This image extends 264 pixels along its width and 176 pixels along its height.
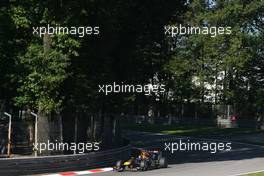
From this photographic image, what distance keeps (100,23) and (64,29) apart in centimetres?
213

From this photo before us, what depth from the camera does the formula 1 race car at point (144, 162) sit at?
21266mm

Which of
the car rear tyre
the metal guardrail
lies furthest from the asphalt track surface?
the metal guardrail

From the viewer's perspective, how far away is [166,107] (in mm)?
68312

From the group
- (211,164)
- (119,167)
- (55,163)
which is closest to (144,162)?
(119,167)

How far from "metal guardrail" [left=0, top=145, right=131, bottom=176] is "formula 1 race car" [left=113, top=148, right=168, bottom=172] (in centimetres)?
103

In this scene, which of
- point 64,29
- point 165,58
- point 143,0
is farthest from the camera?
point 165,58

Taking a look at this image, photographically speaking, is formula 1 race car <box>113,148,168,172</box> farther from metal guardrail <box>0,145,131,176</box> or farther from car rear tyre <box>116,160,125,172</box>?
metal guardrail <box>0,145,131,176</box>

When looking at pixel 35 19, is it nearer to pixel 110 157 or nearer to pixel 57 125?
pixel 57 125

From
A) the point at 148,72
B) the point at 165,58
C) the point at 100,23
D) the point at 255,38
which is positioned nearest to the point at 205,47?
the point at 255,38

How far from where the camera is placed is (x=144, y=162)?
21453mm

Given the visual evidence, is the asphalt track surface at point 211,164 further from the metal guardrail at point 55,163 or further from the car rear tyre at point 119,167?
the metal guardrail at point 55,163

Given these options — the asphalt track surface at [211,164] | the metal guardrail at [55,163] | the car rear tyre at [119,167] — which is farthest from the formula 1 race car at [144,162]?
the metal guardrail at [55,163]

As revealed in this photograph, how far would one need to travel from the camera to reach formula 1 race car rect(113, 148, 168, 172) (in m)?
21.3

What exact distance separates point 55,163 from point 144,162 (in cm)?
343
